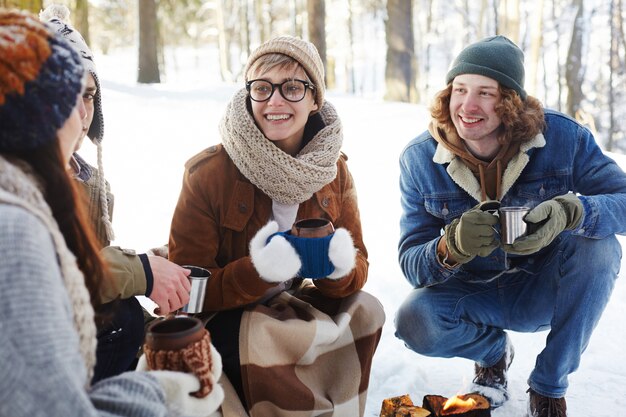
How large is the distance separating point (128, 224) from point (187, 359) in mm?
3916

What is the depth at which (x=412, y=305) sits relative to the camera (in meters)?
2.72

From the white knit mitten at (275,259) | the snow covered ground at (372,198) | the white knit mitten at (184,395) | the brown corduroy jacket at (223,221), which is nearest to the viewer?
the white knit mitten at (184,395)

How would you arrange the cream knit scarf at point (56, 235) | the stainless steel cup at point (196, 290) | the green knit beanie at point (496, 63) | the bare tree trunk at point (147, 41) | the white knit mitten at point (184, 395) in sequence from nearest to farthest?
the cream knit scarf at point (56, 235) < the white knit mitten at point (184, 395) < the stainless steel cup at point (196, 290) < the green knit beanie at point (496, 63) < the bare tree trunk at point (147, 41)

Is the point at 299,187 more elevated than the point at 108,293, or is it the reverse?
the point at 299,187

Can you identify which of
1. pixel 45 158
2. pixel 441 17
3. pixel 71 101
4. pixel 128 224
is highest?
pixel 441 17

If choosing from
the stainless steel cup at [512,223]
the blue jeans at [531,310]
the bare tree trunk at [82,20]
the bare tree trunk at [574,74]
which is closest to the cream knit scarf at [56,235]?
the stainless steel cup at [512,223]

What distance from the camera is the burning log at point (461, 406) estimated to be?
2441 millimetres

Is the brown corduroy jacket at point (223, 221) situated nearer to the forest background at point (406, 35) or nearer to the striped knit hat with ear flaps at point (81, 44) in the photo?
the striped knit hat with ear flaps at point (81, 44)

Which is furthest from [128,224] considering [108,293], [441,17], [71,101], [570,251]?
[441,17]

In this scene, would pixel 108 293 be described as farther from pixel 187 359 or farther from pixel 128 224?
pixel 128 224

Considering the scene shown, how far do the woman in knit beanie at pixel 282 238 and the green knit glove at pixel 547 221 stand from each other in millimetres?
647

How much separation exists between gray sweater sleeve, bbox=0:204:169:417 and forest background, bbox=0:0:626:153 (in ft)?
10.8

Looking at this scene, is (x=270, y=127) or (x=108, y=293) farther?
(x=270, y=127)

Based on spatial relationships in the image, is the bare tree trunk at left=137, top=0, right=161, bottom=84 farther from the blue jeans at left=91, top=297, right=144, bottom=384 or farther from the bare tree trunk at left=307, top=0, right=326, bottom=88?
the blue jeans at left=91, top=297, right=144, bottom=384
